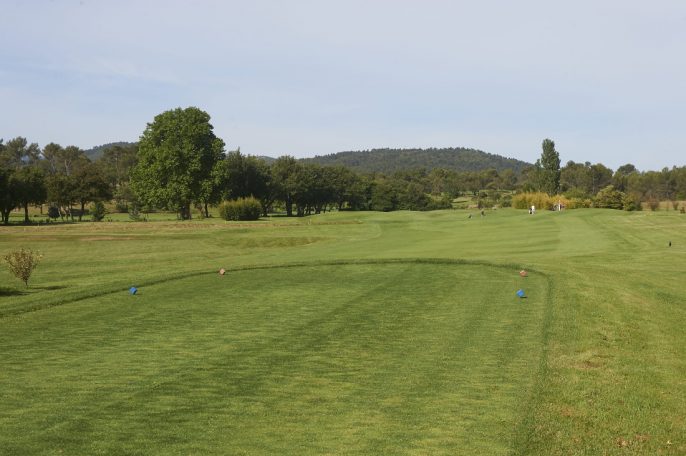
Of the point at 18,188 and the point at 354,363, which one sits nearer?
the point at 354,363

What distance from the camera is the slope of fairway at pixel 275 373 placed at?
8094mm

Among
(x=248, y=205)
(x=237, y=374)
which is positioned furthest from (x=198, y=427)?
(x=248, y=205)

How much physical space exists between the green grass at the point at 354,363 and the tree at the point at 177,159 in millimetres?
68086

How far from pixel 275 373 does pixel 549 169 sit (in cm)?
10107

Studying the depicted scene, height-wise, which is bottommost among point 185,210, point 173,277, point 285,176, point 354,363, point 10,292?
point 10,292

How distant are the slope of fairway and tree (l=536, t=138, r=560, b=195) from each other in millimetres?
89564

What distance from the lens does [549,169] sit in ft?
342

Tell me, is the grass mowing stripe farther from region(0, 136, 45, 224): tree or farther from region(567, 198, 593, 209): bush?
region(0, 136, 45, 224): tree

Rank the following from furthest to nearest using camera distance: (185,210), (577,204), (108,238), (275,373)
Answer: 1. (185,210)
2. (577,204)
3. (108,238)
4. (275,373)

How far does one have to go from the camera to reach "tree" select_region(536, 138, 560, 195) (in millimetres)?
103500

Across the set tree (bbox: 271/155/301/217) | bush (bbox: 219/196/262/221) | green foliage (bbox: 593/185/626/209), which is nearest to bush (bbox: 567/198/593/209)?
green foliage (bbox: 593/185/626/209)

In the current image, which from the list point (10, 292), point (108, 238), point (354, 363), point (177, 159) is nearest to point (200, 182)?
point (177, 159)

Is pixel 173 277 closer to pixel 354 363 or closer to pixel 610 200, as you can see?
pixel 354 363

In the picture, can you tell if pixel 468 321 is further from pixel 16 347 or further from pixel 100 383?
pixel 16 347
